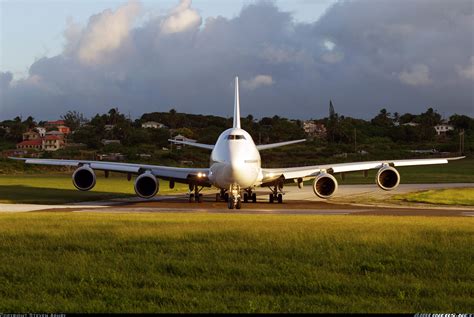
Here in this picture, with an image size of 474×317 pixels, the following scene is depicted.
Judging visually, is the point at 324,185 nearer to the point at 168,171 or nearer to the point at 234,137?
the point at 234,137

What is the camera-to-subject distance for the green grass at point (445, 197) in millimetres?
42053

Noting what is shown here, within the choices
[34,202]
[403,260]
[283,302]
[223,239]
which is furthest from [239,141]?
[283,302]

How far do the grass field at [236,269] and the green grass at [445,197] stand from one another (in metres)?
22.5

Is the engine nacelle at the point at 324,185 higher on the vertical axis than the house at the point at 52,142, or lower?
lower

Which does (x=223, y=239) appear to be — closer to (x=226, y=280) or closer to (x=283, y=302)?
(x=226, y=280)

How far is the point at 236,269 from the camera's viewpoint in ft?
43.2

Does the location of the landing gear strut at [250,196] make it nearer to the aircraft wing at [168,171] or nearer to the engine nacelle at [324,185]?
the aircraft wing at [168,171]

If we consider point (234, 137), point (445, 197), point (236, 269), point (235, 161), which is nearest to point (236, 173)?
→ point (235, 161)

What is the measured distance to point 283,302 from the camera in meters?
10.7

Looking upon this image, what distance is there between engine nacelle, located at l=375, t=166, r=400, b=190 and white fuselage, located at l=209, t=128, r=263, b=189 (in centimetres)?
786

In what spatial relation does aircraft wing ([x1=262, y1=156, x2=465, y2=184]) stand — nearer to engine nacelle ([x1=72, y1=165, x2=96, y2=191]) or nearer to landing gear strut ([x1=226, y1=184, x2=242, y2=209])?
landing gear strut ([x1=226, y1=184, x2=242, y2=209])

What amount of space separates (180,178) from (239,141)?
6573mm

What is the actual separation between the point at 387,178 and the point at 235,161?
10.6 m

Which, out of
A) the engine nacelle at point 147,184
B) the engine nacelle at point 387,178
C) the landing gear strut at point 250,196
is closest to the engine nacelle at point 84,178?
the engine nacelle at point 147,184
